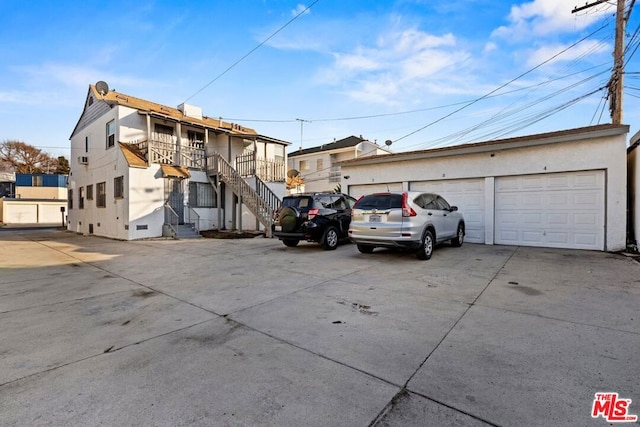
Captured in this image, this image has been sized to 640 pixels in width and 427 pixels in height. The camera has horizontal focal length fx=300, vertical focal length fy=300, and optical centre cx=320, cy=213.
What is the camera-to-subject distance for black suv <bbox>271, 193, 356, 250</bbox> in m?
9.08

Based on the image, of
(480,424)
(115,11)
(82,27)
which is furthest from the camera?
(82,27)

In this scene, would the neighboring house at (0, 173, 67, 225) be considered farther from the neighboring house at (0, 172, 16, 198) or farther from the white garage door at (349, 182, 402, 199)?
the white garage door at (349, 182, 402, 199)

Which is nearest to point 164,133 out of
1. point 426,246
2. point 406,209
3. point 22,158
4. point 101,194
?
point 101,194

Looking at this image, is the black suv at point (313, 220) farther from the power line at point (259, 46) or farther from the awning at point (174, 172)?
the awning at point (174, 172)

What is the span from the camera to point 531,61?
12.1m

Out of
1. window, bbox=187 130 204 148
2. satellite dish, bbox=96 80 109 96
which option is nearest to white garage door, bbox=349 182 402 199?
window, bbox=187 130 204 148

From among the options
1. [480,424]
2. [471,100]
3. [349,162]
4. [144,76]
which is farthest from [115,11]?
[471,100]

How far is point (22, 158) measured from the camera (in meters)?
42.1

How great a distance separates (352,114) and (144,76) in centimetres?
→ 1327

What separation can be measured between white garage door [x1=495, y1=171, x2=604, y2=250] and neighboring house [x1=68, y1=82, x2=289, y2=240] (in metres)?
9.33

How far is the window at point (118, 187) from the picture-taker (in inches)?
566

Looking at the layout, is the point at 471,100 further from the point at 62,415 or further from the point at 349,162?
the point at 62,415

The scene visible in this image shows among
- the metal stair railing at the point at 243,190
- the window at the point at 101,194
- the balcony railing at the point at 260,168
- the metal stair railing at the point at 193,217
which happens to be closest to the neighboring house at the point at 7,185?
the window at the point at 101,194

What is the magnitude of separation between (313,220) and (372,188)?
4.95 metres
